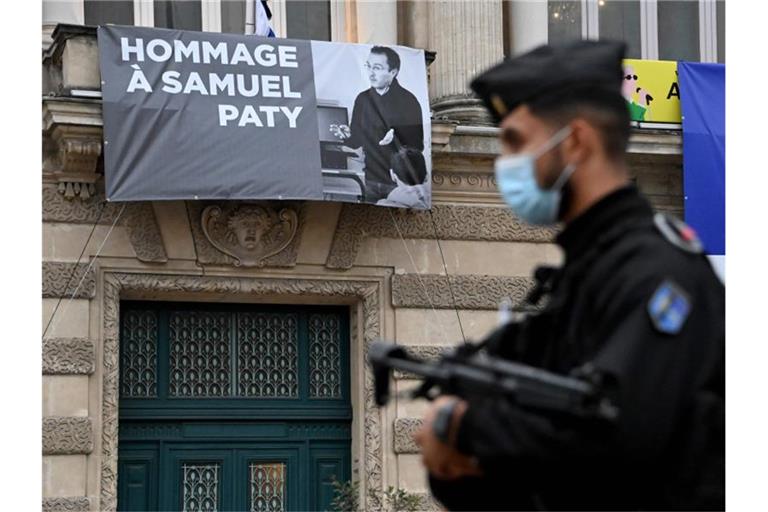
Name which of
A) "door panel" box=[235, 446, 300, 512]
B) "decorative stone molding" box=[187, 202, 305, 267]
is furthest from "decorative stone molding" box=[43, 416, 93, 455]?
"decorative stone molding" box=[187, 202, 305, 267]

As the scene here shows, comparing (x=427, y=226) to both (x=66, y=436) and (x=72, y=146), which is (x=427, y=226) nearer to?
(x=72, y=146)

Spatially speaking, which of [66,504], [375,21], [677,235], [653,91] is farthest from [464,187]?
[677,235]

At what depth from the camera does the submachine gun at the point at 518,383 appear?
11.4ft

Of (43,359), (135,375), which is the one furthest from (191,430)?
(43,359)

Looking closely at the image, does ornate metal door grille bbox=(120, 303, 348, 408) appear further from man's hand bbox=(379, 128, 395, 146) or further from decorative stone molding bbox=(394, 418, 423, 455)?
man's hand bbox=(379, 128, 395, 146)

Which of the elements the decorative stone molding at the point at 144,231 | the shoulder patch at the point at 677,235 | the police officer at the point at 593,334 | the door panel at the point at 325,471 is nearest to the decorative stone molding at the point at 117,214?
the decorative stone molding at the point at 144,231

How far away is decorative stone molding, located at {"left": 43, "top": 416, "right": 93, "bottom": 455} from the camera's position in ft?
47.8

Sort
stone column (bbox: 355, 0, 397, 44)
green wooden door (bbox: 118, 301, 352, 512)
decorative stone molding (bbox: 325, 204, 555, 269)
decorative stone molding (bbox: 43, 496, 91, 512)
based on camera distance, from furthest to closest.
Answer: stone column (bbox: 355, 0, 397, 44)
decorative stone molding (bbox: 325, 204, 555, 269)
green wooden door (bbox: 118, 301, 352, 512)
decorative stone molding (bbox: 43, 496, 91, 512)

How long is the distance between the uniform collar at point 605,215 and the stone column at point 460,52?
12.3 metres

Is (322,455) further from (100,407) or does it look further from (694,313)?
(694,313)

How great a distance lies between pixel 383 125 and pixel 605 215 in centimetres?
1141

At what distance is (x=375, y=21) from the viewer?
16.4 m

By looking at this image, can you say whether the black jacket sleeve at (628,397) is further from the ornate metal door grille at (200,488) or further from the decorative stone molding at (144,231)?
the ornate metal door grille at (200,488)

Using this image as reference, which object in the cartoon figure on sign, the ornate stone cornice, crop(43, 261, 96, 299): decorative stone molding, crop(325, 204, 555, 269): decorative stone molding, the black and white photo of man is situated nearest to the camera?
crop(43, 261, 96, 299): decorative stone molding
